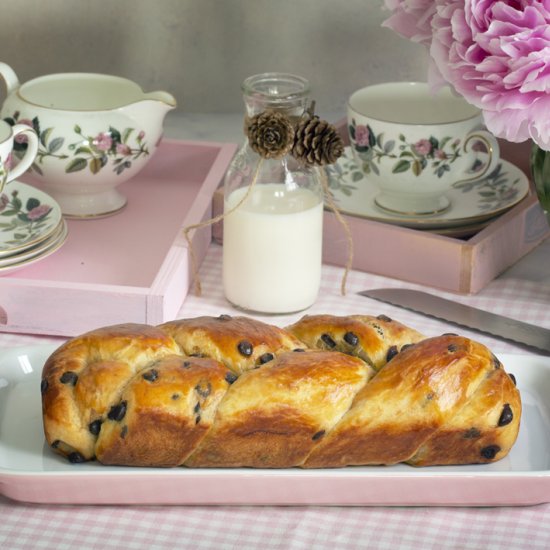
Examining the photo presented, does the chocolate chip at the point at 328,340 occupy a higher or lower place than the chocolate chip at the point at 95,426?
higher

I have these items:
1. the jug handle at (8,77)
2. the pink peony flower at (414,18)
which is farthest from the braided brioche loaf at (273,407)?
the jug handle at (8,77)

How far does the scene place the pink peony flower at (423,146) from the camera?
48.7 inches

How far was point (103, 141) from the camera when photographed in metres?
1.27

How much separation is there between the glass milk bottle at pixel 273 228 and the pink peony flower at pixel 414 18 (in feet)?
0.34

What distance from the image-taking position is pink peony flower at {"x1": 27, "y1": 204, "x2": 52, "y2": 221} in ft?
3.97

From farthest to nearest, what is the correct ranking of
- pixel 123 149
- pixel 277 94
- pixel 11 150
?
pixel 123 149, pixel 11 150, pixel 277 94

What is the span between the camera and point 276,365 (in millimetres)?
827

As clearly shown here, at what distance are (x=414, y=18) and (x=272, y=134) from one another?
0.57 ft

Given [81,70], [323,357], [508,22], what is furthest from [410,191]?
[81,70]

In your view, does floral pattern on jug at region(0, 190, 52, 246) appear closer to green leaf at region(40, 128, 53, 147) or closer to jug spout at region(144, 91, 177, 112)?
green leaf at region(40, 128, 53, 147)

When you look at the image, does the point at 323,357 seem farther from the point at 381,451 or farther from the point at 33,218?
the point at 33,218

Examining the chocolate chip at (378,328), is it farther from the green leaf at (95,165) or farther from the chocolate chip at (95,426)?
the green leaf at (95,165)

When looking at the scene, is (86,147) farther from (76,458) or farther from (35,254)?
(76,458)

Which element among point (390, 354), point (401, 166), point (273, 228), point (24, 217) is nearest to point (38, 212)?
point (24, 217)
